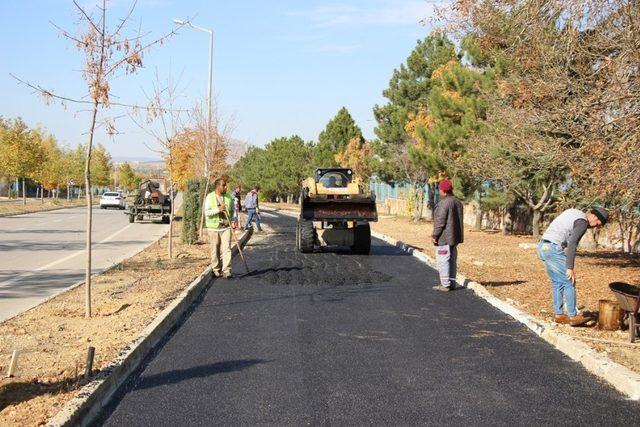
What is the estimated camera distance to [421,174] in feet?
114

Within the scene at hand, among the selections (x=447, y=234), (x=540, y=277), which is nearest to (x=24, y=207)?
(x=540, y=277)

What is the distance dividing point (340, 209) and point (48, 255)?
7179mm

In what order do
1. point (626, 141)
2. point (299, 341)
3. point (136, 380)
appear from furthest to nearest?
point (626, 141)
point (299, 341)
point (136, 380)

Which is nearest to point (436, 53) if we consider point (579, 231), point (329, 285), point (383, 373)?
point (329, 285)

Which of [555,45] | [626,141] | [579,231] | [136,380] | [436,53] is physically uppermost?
[436,53]

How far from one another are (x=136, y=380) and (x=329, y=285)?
6073mm

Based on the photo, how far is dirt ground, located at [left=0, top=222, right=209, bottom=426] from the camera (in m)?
5.08

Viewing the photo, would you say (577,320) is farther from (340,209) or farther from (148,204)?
(148,204)

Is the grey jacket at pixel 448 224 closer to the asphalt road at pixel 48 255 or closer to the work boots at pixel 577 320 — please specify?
the work boots at pixel 577 320

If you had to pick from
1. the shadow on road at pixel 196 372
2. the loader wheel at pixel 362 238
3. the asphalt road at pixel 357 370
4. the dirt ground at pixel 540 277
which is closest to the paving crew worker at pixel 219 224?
the asphalt road at pixel 357 370

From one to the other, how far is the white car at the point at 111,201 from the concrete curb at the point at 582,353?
46.3 m

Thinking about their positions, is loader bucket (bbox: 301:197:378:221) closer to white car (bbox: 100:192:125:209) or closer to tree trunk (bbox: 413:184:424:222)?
tree trunk (bbox: 413:184:424:222)

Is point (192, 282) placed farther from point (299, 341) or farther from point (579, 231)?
point (579, 231)

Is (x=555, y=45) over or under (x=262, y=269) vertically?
over
